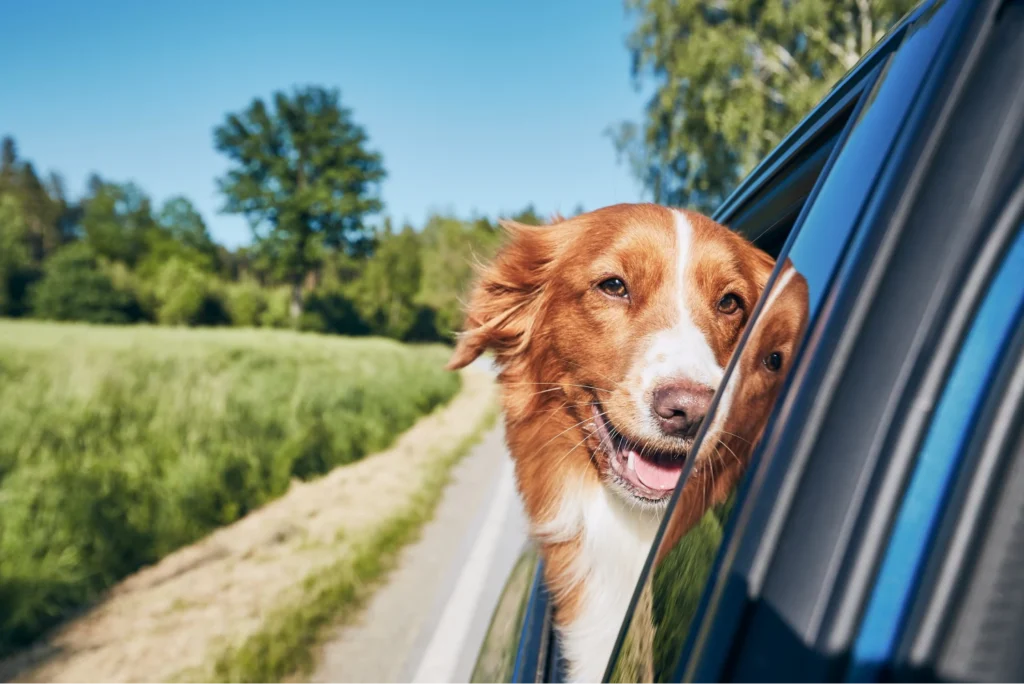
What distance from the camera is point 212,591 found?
15.3ft

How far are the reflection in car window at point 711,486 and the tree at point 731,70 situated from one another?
17.2 m

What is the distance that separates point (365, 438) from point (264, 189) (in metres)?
51.4

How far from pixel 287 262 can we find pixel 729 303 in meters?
56.2

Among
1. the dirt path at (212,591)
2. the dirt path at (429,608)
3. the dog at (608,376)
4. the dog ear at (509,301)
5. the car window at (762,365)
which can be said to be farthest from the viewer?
the dirt path at (429,608)

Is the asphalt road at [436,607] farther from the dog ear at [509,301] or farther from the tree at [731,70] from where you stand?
the tree at [731,70]

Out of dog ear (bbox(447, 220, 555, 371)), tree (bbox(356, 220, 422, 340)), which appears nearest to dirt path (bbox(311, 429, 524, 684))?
dog ear (bbox(447, 220, 555, 371))

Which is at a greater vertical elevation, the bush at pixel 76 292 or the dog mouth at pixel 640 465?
the dog mouth at pixel 640 465

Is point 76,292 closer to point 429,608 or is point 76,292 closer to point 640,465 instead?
point 429,608

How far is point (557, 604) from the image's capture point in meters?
1.73

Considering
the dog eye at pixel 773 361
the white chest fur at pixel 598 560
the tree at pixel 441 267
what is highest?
the tree at pixel 441 267

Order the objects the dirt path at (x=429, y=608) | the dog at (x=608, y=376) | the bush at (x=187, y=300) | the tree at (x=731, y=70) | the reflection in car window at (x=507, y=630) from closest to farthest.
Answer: the dog at (x=608, y=376) → the reflection in car window at (x=507, y=630) → the dirt path at (x=429, y=608) → the tree at (x=731, y=70) → the bush at (x=187, y=300)

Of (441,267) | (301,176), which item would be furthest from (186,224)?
(441,267)

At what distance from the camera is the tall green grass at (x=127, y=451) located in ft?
14.8

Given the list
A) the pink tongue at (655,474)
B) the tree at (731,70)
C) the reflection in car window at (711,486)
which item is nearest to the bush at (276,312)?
the tree at (731,70)
